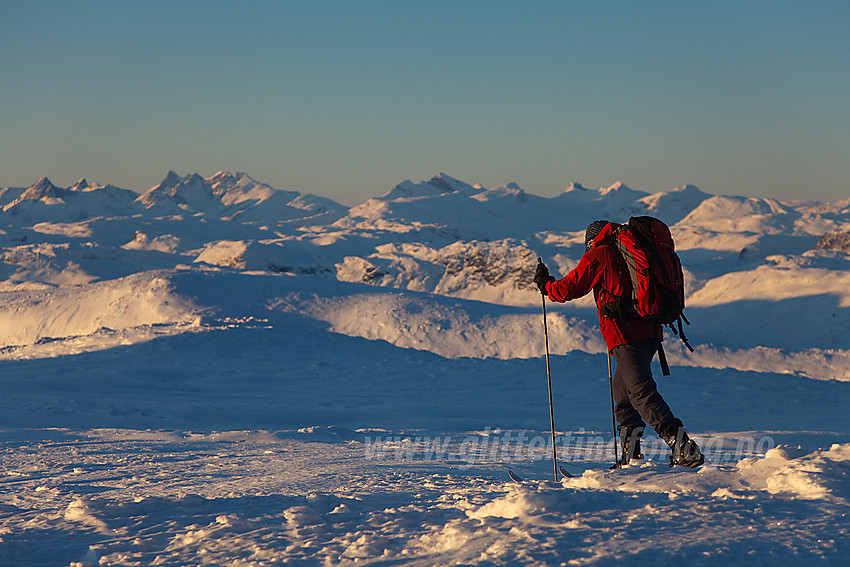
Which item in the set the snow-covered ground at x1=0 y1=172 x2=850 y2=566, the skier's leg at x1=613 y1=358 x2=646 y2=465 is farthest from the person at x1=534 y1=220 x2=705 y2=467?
the snow-covered ground at x1=0 y1=172 x2=850 y2=566

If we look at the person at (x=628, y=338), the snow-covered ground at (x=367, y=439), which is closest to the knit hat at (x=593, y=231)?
the person at (x=628, y=338)

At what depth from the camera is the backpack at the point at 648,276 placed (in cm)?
514

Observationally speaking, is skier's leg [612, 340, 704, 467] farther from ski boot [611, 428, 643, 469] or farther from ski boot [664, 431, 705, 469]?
ski boot [611, 428, 643, 469]

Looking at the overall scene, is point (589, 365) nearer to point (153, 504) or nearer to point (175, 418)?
point (175, 418)

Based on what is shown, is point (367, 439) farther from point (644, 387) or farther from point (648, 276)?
point (648, 276)

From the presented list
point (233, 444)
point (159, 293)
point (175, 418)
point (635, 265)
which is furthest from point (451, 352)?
point (635, 265)

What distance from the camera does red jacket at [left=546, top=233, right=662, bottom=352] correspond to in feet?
17.2

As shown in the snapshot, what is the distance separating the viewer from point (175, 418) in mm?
10703

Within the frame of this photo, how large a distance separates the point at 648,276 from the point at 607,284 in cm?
28

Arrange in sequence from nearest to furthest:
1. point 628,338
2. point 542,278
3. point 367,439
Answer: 1. point 628,338
2. point 542,278
3. point 367,439

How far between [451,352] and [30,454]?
16723 millimetres

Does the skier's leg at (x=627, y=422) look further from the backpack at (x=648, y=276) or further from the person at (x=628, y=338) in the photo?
→ the backpack at (x=648, y=276)

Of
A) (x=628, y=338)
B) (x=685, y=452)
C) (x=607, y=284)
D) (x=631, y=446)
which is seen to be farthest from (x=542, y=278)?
(x=685, y=452)

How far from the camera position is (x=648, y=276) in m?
5.12
